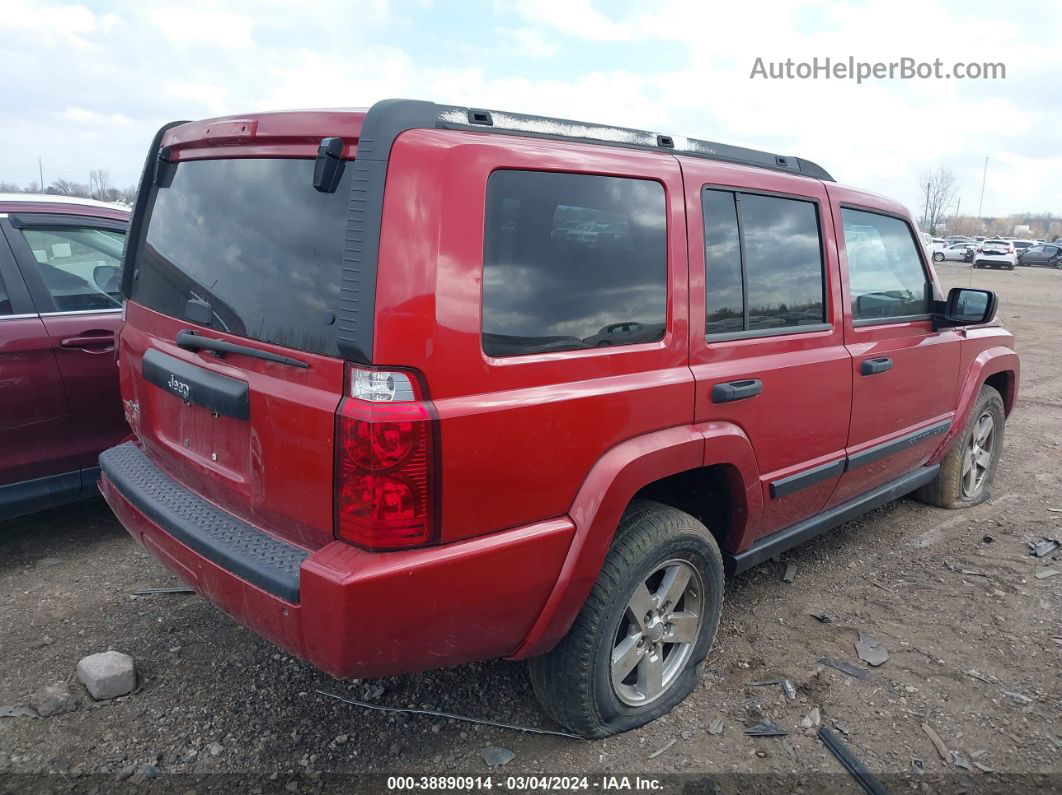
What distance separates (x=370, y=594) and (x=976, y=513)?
4352mm

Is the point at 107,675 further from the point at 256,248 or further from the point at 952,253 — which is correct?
the point at 952,253

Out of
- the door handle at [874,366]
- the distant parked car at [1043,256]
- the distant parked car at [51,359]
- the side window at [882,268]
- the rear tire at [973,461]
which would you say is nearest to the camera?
the door handle at [874,366]

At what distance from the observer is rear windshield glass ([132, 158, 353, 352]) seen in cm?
204

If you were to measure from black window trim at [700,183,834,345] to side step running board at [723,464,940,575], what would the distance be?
0.89 metres

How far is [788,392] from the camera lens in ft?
9.77

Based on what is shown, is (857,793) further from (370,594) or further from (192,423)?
(192,423)

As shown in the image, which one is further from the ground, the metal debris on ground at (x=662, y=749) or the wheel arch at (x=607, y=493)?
the wheel arch at (x=607, y=493)

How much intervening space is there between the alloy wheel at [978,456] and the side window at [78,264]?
5183 millimetres

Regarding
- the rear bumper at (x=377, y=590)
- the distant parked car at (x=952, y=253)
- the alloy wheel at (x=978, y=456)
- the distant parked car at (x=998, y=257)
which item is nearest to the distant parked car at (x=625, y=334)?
the rear bumper at (x=377, y=590)

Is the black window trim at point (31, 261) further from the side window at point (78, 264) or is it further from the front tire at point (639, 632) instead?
the front tire at point (639, 632)

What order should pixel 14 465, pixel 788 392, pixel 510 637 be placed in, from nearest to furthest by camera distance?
pixel 510 637 < pixel 788 392 < pixel 14 465

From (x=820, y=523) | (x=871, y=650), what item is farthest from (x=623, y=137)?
(x=871, y=650)

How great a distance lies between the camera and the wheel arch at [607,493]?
2258mm

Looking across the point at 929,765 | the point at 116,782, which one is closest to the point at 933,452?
the point at 929,765
